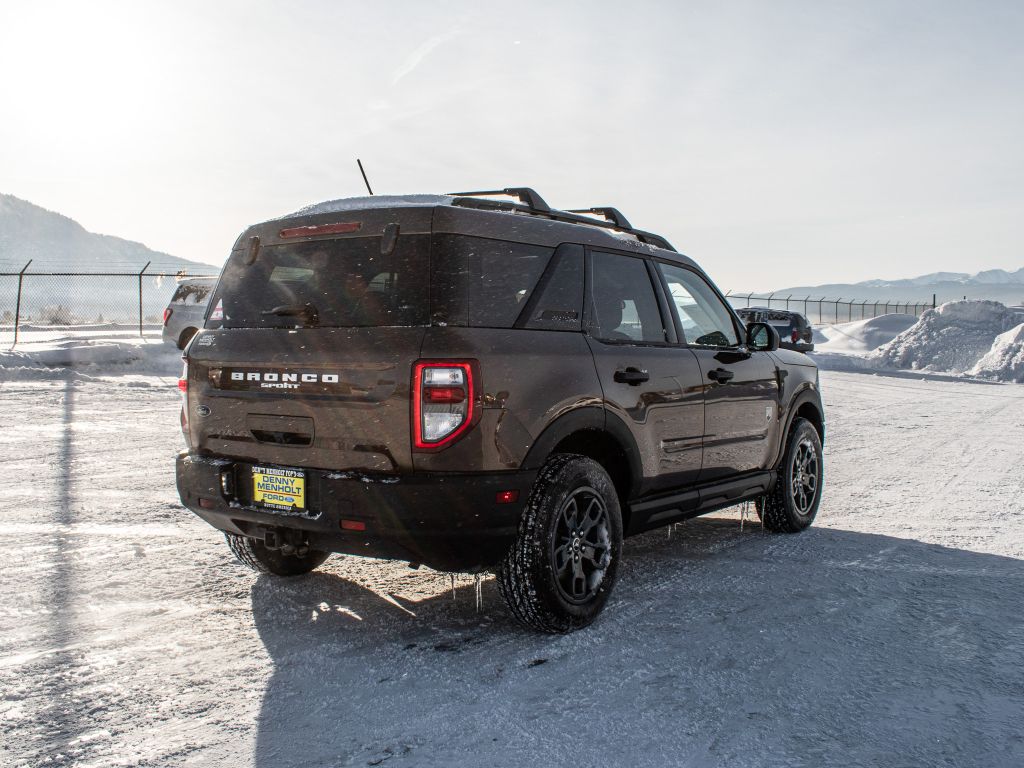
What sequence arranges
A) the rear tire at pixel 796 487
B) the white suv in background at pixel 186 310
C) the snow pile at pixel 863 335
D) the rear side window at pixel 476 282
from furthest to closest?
the snow pile at pixel 863 335
the white suv in background at pixel 186 310
the rear tire at pixel 796 487
the rear side window at pixel 476 282

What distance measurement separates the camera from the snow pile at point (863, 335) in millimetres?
31188

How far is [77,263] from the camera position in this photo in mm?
170375

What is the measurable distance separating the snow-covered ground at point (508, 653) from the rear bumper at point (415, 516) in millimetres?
468

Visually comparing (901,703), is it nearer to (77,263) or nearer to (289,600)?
(289,600)

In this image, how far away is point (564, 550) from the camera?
4.38 metres

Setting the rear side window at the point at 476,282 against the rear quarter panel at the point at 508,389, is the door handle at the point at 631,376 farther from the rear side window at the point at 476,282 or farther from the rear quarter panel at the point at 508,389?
the rear side window at the point at 476,282

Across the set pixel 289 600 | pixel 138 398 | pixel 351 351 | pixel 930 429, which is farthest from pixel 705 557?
pixel 138 398

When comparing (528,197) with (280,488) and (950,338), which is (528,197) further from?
(950,338)

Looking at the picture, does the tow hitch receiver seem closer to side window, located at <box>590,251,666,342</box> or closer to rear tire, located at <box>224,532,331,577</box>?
rear tire, located at <box>224,532,331,577</box>

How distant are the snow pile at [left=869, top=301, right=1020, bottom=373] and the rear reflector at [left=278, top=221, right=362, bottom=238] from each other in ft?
79.1

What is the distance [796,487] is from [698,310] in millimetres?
1668

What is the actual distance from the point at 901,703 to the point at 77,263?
18692cm

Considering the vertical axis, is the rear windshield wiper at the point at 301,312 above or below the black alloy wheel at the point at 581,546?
above

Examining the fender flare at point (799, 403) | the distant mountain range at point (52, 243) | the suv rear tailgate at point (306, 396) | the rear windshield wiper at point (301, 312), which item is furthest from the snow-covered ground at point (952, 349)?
the distant mountain range at point (52, 243)
